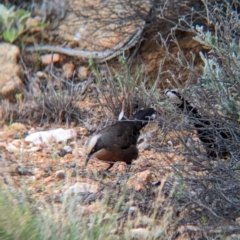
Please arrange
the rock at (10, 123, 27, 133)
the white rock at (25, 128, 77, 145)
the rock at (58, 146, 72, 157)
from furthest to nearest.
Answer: the rock at (10, 123, 27, 133), the white rock at (25, 128, 77, 145), the rock at (58, 146, 72, 157)

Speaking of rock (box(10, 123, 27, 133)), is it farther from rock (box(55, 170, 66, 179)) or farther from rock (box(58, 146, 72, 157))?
rock (box(55, 170, 66, 179))

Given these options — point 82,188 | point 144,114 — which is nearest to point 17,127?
point 144,114

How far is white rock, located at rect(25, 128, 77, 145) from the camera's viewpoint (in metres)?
7.26

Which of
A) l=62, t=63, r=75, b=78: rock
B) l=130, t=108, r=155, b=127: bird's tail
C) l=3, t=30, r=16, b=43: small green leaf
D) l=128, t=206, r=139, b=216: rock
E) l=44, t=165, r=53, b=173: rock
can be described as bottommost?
l=62, t=63, r=75, b=78: rock

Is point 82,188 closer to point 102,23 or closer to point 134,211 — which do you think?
point 134,211

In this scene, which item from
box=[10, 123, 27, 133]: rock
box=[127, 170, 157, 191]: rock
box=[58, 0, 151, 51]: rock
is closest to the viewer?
box=[127, 170, 157, 191]: rock

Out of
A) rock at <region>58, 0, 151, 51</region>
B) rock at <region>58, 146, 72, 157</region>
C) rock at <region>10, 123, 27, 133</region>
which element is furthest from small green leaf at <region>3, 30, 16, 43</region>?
rock at <region>58, 146, 72, 157</region>

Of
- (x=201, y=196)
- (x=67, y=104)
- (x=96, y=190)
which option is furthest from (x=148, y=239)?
(x=67, y=104)

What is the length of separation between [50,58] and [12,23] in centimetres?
65

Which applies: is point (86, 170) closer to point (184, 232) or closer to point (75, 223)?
point (184, 232)

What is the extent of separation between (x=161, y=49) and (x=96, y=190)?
10.0 feet

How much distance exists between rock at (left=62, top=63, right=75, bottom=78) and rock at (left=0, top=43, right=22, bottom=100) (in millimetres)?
541

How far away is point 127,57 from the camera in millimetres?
8398

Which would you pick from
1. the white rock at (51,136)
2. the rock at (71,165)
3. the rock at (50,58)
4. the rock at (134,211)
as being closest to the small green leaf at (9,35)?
the rock at (50,58)
